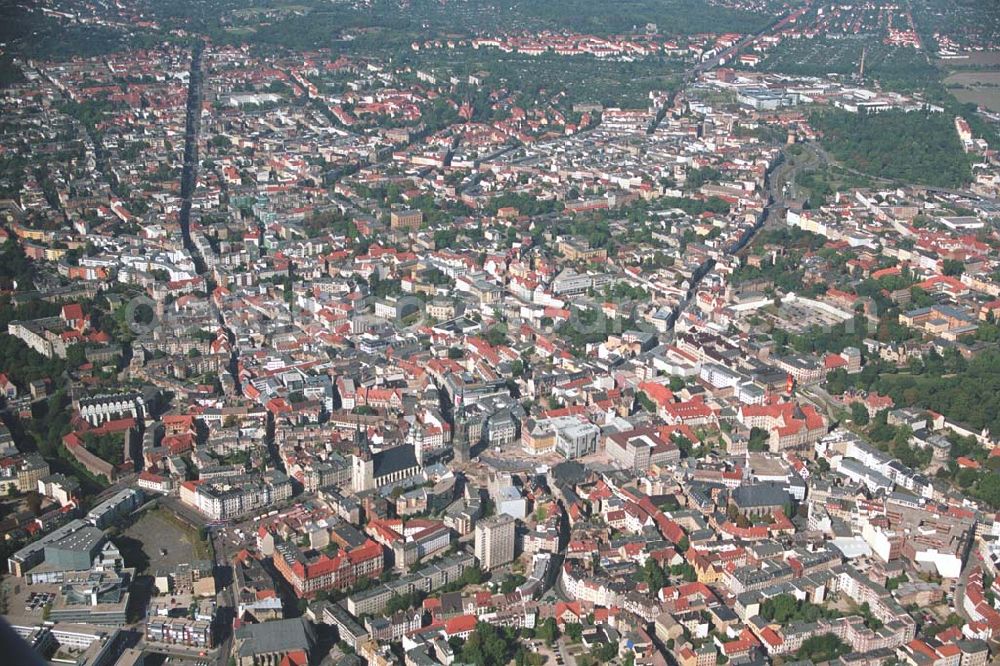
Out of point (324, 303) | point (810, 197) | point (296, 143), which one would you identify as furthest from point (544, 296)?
point (296, 143)

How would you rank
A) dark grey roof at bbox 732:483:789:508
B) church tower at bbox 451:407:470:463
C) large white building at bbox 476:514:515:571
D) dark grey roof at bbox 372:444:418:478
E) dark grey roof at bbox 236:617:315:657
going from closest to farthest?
dark grey roof at bbox 236:617:315:657, large white building at bbox 476:514:515:571, dark grey roof at bbox 732:483:789:508, dark grey roof at bbox 372:444:418:478, church tower at bbox 451:407:470:463

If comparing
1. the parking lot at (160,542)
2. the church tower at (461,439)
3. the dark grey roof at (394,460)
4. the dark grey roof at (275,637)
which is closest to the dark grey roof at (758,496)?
the church tower at (461,439)

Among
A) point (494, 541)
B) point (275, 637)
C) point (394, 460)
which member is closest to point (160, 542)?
point (275, 637)

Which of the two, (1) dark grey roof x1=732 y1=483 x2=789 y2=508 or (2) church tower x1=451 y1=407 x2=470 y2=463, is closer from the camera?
(1) dark grey roof x1=732 y1=483 x2=789 y2=508

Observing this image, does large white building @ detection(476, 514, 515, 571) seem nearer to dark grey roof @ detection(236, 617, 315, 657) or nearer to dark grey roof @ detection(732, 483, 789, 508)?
dark grey roof @ detection(236, 617, 315, 657)

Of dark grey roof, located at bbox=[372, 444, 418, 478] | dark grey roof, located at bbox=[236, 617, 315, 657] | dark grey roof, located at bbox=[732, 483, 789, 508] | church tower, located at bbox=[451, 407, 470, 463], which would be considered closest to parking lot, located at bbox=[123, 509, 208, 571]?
dark grey roof, located at bbox=[236, 617, 315, 657]

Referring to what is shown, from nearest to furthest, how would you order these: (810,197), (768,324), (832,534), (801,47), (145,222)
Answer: (832,534), (768,324), (145,222), (810,197), (801,47)

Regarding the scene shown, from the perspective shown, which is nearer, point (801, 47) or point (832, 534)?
point (832, 534)

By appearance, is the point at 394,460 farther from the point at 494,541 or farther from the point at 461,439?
the point at 494,541

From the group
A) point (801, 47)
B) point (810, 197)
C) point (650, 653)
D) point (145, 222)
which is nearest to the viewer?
point (650, 653)

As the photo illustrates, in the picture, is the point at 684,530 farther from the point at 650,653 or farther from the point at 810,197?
the point at 810,197

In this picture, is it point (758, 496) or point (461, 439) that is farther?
point (461, 439)
